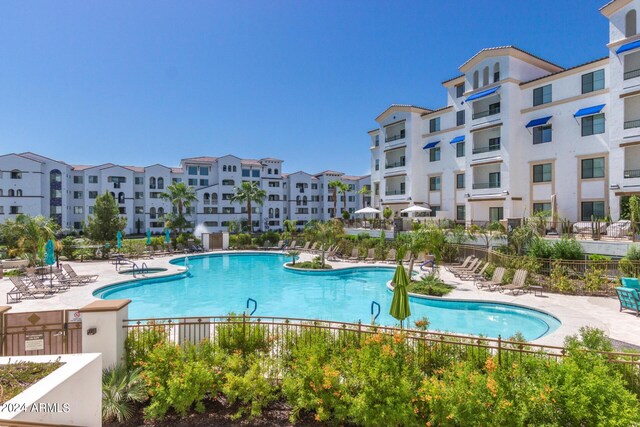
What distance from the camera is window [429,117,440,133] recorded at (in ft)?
129

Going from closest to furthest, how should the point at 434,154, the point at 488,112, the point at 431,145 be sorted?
the point at 488,112
the point at 431,145
the point at 434,154

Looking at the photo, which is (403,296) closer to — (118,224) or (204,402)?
(204,402)

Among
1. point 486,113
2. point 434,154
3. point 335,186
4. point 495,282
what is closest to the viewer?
point 495,282

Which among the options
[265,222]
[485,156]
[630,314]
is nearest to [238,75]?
[485,156]

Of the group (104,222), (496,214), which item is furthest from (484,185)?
(104,222)

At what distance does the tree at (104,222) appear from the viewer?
34.0 meters

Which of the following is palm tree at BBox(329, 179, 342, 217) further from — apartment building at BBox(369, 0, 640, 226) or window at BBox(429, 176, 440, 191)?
window at BBox(429, 176, 440, 191)

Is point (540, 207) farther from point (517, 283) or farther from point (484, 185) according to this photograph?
point (517, 283)

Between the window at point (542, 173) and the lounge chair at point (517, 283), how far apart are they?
17.3 m

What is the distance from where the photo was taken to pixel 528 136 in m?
30.4

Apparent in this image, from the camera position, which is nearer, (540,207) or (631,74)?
(631,74)

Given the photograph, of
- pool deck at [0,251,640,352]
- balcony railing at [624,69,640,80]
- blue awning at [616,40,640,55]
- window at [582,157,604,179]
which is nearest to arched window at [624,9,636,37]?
blue awning at [616,40,640,55]

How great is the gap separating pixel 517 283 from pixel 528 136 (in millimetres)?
20099

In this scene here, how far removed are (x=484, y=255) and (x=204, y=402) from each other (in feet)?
65.4
